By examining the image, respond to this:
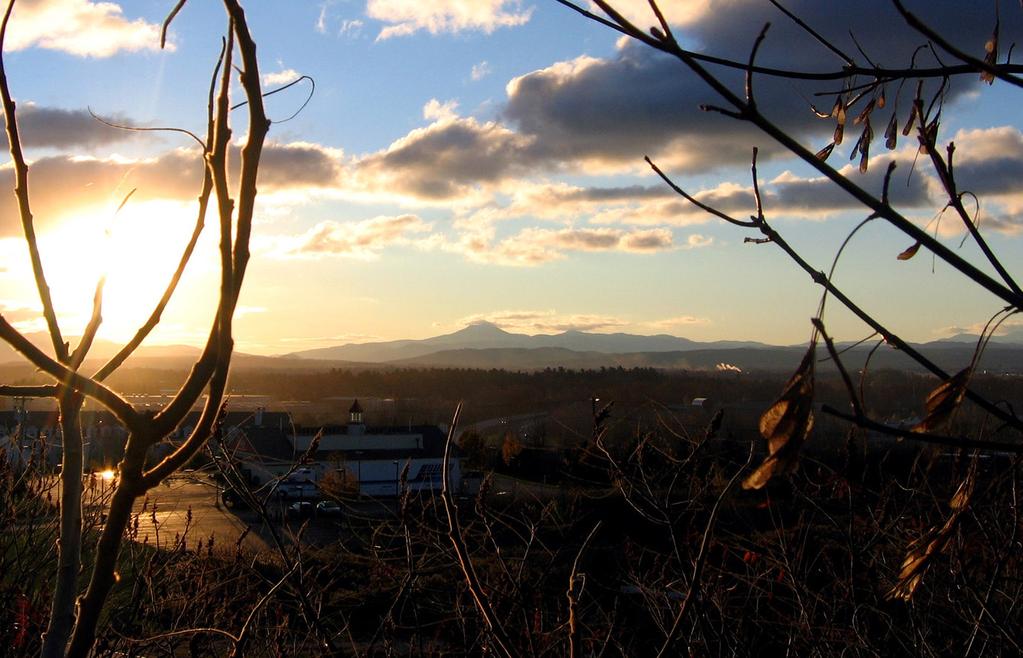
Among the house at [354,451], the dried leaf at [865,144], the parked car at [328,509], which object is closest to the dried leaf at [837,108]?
the dried leaf at [865,144]

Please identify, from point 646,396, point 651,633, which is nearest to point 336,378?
point 651,633

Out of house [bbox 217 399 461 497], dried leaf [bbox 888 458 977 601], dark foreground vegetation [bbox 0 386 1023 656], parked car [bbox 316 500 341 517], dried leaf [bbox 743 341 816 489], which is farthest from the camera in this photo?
house [bbox 217 399 461 497]

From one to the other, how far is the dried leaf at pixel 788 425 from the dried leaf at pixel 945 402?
1.02 feet

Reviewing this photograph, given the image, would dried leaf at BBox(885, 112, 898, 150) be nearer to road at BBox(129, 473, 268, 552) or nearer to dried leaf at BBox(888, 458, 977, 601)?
dried leaf at BBox(888, 458, 977, 601)

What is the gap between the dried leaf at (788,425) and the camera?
1.03 m

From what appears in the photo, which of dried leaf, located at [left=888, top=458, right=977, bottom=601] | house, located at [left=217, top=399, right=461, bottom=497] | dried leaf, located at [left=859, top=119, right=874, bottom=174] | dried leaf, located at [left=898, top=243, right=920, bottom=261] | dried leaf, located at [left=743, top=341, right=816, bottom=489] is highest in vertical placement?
dried leaf, located at [left=859, top=119, right=874, bottom=174]

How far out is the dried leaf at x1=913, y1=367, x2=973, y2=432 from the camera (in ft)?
4.11

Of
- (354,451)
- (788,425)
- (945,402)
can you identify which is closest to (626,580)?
(945,402)

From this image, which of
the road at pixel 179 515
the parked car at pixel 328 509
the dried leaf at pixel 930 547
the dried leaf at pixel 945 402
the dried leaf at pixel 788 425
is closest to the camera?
the dried leaf at pixel 788 425

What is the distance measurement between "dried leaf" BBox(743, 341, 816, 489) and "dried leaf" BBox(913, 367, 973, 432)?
1.02 feet

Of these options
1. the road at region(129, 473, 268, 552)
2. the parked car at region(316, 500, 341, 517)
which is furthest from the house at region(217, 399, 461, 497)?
the road at region(129, 473, 268, 552)

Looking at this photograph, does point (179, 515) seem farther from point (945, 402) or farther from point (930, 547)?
point (945, 402)

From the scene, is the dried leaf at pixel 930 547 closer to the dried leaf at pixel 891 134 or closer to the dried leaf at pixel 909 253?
the dried leaf at pixel 909 253

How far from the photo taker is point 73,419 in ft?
4.34
